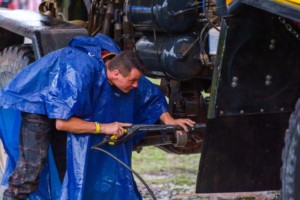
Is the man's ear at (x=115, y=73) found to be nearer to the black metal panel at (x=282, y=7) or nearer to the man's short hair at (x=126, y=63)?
the man's short hair at (x=126, y=63)

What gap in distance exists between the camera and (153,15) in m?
5.34

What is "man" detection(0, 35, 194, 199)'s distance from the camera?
505 centimetres

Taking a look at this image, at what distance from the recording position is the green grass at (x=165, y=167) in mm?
8609

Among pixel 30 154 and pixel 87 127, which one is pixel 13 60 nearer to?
pixel 30 154

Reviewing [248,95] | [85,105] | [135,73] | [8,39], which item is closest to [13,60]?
[8,39]

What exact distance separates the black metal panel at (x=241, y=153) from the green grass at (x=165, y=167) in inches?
125

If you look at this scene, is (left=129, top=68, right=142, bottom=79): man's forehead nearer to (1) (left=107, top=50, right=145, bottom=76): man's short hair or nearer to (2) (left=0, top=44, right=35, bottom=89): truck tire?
(1) (left=107, top=50, right=145, bottom=76): man's short hair

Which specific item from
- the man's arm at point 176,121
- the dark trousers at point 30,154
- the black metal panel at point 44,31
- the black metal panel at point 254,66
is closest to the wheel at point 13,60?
the black metal panel at point 44,31

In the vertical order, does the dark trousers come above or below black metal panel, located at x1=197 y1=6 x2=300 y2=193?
below

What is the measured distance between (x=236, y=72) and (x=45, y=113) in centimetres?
140

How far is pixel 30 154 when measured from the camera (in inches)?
214

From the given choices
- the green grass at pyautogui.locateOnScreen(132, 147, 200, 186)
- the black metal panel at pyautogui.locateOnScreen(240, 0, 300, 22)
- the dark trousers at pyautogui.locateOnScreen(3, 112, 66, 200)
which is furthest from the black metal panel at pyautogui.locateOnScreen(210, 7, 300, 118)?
the green grass at pyautogui.locateOnScreen(132, 147, 200, 186)

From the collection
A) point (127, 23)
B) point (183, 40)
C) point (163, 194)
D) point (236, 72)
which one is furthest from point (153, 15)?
point (163, 194)

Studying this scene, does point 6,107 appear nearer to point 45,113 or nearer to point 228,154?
point 45,113
